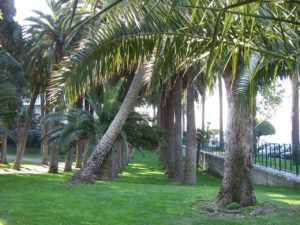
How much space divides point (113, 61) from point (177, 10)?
1283 mm

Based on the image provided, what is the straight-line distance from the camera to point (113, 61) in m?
6.47

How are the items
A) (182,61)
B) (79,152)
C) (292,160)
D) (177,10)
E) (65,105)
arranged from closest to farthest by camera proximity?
(177,10) < (182,61) < (65,105) < (292,160) < (79,152)

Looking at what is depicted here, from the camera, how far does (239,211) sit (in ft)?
31.6

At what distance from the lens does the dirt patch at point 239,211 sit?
9.34 m

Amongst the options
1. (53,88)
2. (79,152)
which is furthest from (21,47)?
(53,88)

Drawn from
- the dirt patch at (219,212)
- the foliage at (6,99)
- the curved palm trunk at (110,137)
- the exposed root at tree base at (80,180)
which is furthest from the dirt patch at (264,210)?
the foliage at (6,99)

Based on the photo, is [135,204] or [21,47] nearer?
[135,204]

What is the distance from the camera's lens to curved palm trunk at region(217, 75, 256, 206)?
9867mm

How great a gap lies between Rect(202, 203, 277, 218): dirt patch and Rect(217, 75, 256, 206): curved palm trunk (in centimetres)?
25

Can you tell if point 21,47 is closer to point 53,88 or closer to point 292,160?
point 292,160

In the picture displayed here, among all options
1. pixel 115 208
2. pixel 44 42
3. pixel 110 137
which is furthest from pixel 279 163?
pixel 44 42

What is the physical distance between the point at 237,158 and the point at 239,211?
1.10 m

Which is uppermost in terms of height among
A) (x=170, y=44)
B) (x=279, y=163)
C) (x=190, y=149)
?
(x=170, y=44)

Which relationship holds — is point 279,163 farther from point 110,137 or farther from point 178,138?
point 178,138
